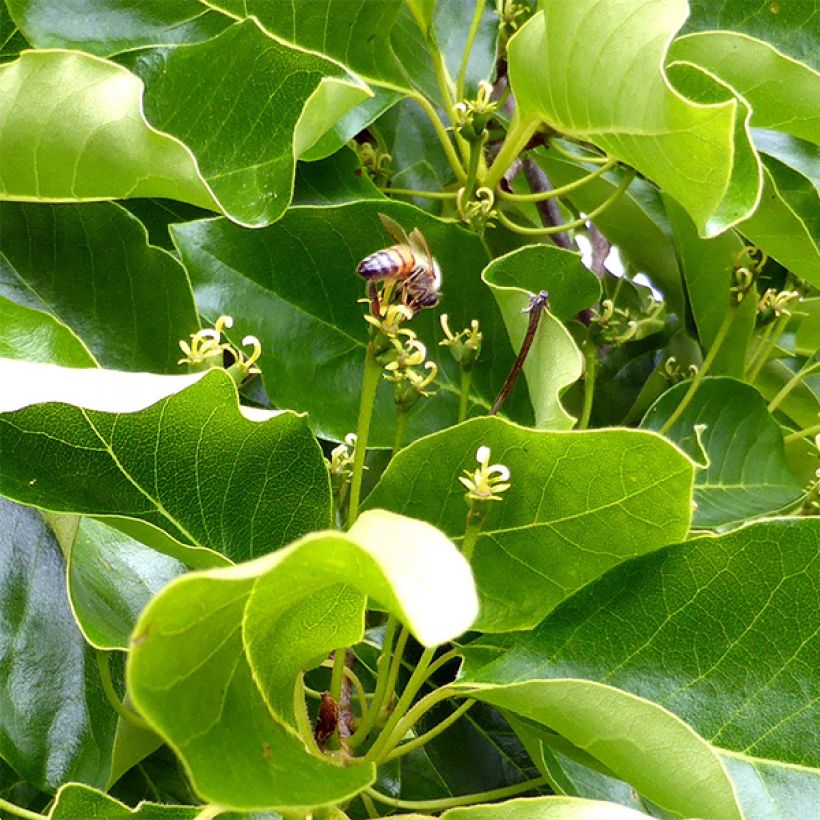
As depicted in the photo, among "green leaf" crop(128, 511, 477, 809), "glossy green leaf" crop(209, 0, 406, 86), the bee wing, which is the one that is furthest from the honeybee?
"glossy green leaf" crop(209, 0, 406, 86)

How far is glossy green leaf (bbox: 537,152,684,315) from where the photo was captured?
1.24 m

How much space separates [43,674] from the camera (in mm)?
821

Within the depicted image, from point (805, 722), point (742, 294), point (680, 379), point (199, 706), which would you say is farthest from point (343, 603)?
point (680, 379)

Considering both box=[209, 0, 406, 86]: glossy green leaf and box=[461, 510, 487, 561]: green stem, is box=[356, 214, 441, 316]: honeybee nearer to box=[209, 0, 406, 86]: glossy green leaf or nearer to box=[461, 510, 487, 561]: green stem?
box=[461, 510, 487, 561]: green stem

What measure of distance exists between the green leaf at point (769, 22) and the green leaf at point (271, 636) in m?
0.82

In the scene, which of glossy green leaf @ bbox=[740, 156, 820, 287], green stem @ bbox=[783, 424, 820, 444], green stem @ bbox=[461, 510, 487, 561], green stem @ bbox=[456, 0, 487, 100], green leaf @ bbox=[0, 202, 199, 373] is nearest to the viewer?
green stem @ bbox=[461, 510, 487, 561]

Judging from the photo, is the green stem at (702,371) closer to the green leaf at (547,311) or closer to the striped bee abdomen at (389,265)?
the green leaf at (547,311)

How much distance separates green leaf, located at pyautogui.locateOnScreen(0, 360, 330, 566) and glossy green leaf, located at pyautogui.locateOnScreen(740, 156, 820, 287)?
1.75ft

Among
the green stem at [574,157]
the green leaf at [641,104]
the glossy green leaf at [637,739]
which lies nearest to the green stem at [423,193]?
the green stem at [574,157]

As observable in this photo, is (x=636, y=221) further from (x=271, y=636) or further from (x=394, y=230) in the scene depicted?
(x=271, y=636)

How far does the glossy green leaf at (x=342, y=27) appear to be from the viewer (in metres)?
1.03

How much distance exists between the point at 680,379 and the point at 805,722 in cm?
60

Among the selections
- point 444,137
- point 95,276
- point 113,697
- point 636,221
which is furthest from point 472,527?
point 636,221

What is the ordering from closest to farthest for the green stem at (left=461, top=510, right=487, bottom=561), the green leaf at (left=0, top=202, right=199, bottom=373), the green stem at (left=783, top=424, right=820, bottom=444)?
1. the green stem at (left=461, top=510, right=487, bottom=561)
2. the green leaf at (left=0, top=202, right=199, bottom=373)
3. the green stem at (left=783, top=424, right=820, bottom=444)
